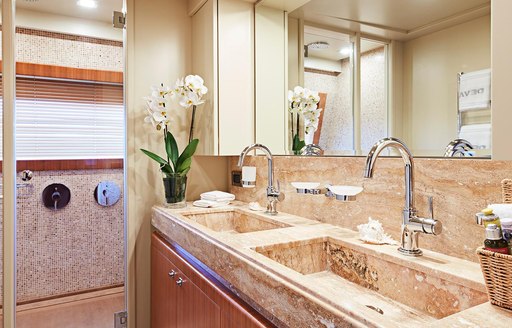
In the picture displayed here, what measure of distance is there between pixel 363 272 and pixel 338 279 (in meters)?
0.10

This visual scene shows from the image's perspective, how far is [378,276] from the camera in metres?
1.02

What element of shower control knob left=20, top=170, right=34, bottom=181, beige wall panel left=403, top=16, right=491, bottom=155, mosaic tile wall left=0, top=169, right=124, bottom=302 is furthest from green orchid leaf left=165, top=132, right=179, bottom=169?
beige wall panel left=403, top=16, right=491, bottom=155

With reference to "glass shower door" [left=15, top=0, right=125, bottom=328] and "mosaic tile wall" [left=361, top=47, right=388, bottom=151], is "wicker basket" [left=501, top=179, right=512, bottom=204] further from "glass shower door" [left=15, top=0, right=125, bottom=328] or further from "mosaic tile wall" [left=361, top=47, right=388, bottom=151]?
"glass shower door" [left=15, top=0, right=125, bottom=328]

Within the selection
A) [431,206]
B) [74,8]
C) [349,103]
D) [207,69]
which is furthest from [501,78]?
[74,8]

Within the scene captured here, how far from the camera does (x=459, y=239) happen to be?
3.18ft


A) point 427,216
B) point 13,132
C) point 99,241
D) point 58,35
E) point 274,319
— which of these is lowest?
point 99,241

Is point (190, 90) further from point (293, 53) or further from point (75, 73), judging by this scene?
point (75, 73)

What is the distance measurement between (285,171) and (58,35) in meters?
1.97

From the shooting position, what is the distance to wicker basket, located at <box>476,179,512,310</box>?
2.10 ft

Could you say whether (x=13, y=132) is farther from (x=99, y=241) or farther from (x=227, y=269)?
(x=227, y=269)

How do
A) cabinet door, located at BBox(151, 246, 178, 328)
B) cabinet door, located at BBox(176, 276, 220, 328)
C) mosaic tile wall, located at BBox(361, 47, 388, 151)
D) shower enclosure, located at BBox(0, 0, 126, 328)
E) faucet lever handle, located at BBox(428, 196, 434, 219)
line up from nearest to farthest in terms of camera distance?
faucet lever handle, located at BBox(428, 196, 434, 219) → cabinet door, located at BBox(176, 276, 220, 328) → mosaic tile wall, located at BBox(361, 47, 388, 151) → cabinet door, located at BBox(151, 246, 178, 328) → shower enclosure, located at BBox(0, 0, 126, 328)

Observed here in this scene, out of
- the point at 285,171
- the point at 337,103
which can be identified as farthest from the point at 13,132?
the point at 337,103

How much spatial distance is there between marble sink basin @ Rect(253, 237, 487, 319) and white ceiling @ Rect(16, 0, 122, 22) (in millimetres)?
1852

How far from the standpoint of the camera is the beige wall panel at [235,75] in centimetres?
188
